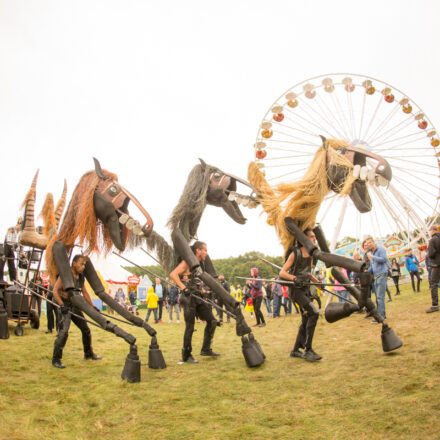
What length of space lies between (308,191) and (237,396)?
2.26 meters

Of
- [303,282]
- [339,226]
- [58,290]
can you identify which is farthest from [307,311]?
[339,226]

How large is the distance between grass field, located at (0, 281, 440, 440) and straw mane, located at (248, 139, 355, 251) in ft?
5.48

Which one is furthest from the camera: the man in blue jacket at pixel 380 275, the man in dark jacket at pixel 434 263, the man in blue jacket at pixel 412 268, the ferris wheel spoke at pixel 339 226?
the man in blue jacket at pixel 412 268

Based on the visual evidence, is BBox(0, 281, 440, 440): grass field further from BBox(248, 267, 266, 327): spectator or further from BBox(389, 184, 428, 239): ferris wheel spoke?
BBox(389, 184, 428, 239): ferris wheel spoke

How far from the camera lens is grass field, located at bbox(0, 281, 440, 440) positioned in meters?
2.75

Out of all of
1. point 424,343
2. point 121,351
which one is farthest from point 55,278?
point 424,343

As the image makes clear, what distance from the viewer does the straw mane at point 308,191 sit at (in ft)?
14.7

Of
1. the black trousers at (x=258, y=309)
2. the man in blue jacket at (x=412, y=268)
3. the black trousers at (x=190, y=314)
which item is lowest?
the black trousers at (x=258, y=309)

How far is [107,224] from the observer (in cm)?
472

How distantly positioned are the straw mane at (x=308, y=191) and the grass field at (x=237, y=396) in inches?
65.8

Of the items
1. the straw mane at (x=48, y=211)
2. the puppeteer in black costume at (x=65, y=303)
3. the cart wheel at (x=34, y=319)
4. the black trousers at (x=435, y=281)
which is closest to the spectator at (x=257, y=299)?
the black trousers at (x=435, y=281)

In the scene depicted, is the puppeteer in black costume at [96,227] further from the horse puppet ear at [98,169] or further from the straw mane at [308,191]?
the straw mane at [308,191]

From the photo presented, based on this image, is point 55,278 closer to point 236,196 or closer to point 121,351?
point 121,351

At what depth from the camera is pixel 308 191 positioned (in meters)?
4.49
